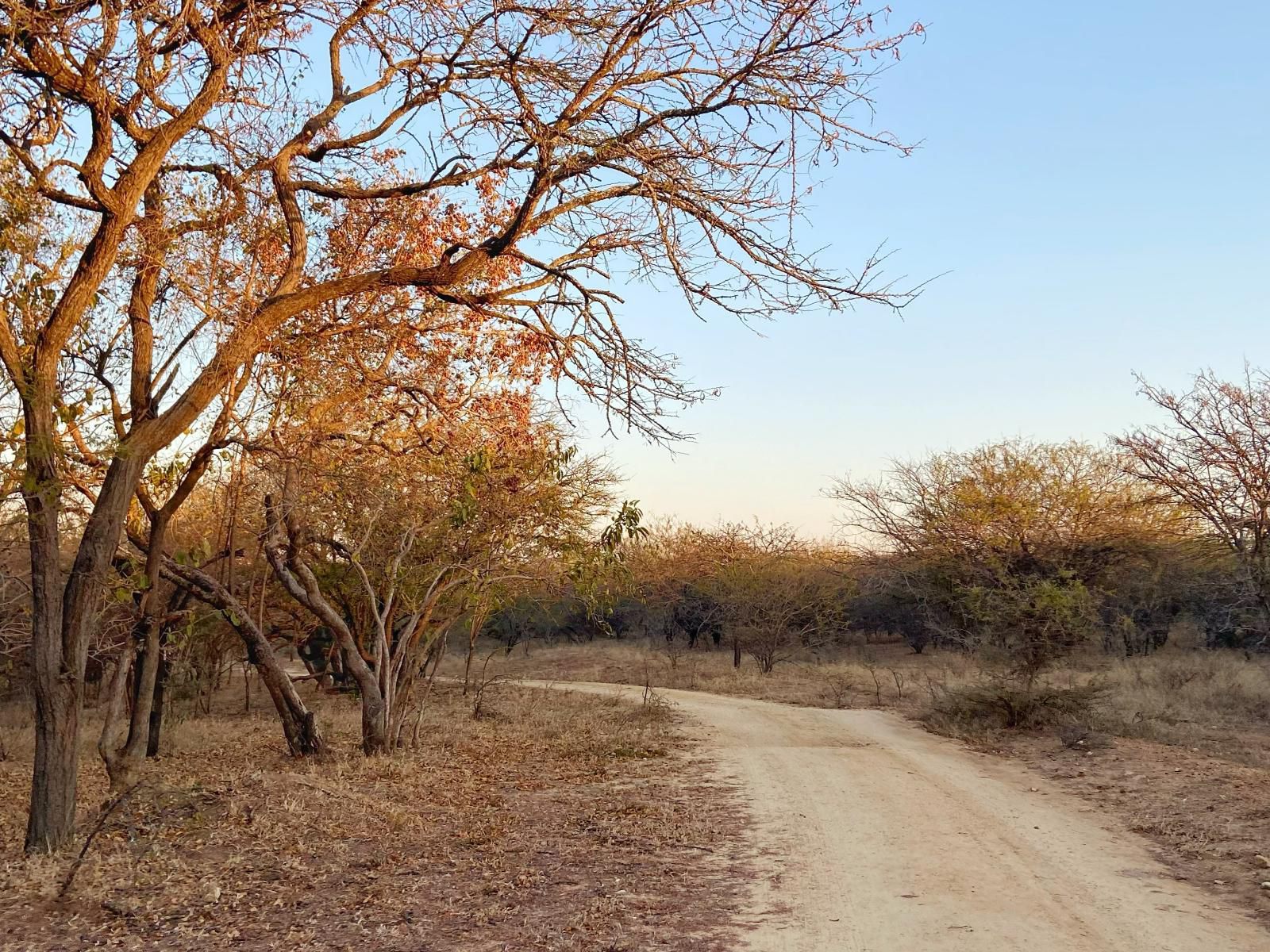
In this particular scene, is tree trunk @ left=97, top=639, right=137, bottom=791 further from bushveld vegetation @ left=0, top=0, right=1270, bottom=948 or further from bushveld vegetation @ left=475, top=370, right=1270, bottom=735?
bushveld vegetation @ left=475, top=370, right=1270, bottom=735

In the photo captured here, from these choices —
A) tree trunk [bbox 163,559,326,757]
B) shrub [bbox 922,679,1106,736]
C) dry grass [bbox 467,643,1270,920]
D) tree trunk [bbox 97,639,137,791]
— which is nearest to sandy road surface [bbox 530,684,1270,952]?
dry grass [bbox 467,643,1270,920]

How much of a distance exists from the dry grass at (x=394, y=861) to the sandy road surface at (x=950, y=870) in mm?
477

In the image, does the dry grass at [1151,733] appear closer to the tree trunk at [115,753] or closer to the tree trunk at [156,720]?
the tree trunk at [115,753]

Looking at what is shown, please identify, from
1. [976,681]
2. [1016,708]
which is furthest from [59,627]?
[976,681]

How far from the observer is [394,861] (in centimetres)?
633

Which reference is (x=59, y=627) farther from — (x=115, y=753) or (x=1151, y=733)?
(x=1151, y=733)

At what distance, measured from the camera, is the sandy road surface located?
493 centimetres

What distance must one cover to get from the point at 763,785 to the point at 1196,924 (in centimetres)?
464

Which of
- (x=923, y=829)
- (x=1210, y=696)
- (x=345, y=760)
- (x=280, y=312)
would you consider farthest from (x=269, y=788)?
(x=1210, y=696)

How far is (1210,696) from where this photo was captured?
16.6 metres

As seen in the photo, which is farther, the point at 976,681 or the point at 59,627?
the point at 976,681

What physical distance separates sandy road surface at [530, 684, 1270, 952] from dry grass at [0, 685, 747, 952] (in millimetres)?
477

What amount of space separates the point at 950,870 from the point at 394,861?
146 inches

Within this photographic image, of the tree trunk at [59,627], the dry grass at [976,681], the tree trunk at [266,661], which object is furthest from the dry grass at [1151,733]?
the tree trunk at [266,661]
